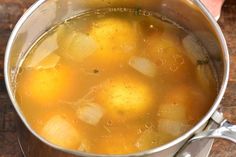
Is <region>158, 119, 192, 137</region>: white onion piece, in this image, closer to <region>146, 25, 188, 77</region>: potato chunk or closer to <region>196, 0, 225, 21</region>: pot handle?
<region>146, 25, 188, 77</region>: potato chunk

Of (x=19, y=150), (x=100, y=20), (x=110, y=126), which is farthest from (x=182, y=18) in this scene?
(x=19, y=150)

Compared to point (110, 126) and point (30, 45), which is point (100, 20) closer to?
point (30, 45)

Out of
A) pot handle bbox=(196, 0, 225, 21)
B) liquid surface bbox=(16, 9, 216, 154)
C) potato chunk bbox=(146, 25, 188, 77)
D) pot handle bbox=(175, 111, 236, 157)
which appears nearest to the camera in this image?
pot handle bbox=(175, 111, 236, 157)

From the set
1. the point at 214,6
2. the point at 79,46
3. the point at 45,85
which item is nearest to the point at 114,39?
the point at 79,46

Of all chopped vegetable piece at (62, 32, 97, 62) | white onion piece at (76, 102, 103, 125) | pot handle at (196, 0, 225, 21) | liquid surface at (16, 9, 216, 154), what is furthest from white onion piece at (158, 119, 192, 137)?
pot handle at (196, 0, 225, 21)

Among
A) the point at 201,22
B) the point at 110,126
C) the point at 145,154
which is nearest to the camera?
the point at 145,154

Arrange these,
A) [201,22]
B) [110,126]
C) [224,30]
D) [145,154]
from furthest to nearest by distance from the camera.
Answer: [224,30], [201,22], [110,126], [145,154]

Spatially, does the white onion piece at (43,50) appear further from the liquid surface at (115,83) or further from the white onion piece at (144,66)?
the white onion piece at (144,66)
